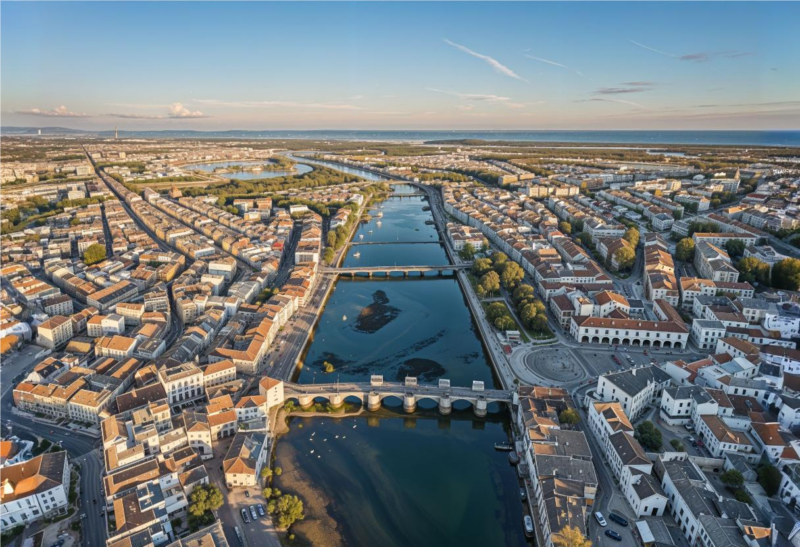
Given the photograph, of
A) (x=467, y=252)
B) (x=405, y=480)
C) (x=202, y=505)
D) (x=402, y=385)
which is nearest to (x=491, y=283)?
(x=467, y=252)

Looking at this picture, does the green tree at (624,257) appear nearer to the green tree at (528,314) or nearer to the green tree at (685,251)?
the green tree at (685,251)

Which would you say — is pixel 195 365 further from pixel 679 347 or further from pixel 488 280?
pixel 679 347

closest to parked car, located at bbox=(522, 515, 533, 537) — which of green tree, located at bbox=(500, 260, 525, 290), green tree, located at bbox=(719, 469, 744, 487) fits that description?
green tree, located at bbox=(719, 469, 744, 487)

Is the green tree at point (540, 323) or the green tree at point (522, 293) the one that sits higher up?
the green tree at point (522, 293)

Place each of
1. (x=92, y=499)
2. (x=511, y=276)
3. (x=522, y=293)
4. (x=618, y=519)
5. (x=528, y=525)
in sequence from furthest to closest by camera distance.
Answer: (x=511, y=276) < (x=522, y=293) < (x=92, y=499) < (x=528, y=525) < (x=618, y=519)

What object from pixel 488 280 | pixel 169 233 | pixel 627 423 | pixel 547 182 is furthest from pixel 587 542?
pixel 547 182

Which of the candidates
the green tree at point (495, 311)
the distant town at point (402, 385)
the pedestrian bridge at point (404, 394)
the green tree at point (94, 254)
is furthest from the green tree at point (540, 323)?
the green tree at point (94, 254)

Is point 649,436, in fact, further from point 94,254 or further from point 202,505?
point 94,254

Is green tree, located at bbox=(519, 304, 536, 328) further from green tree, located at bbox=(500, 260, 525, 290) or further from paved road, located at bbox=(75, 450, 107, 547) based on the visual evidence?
paved road, located at bbox=(75, 450, 107, 547)
